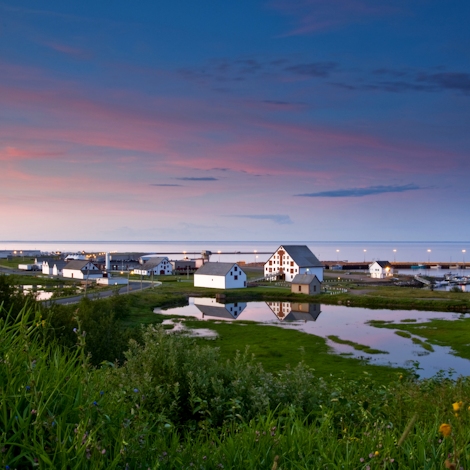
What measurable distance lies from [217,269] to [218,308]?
77.3ft

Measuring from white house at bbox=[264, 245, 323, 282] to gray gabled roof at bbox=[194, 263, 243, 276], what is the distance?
18.9 metres

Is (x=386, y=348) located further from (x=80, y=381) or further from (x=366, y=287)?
(x=366, y=287)

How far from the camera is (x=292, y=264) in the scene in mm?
111750

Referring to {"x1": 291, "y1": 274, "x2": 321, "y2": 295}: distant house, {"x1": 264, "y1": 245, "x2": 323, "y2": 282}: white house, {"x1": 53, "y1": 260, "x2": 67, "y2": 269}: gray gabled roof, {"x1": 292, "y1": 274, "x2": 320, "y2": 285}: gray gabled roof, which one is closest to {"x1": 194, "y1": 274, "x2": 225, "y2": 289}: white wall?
{"x1": 291, "y1": 274, "x2": 321, "y2": 295}: distant house

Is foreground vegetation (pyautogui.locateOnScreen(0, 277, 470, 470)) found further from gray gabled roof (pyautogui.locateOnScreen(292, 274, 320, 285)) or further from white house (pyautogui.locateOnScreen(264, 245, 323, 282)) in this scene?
white house (pyautogui.locateOnScreen(264, 245, 323, 282))

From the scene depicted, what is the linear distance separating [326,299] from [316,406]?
7069cm

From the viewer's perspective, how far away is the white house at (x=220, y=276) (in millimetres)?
94000

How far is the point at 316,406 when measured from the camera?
11.1 meters

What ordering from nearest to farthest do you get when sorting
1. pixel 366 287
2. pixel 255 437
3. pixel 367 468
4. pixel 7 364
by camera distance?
pixel 367 468, pixel 7 364, pixel 255 437, pixel 366 287

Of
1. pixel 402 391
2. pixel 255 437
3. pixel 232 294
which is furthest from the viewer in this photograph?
pixel 232 294

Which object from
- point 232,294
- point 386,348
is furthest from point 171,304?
point 386,348

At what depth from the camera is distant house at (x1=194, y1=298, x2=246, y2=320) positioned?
217 feet

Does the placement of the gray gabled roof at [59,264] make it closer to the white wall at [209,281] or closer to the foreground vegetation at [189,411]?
the white wall at [209,281]

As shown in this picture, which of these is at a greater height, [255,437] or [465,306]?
[255,437]
